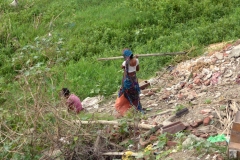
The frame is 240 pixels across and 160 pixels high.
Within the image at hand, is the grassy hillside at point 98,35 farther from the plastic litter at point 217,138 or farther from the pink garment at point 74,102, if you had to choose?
the plastic litter at point 217,138

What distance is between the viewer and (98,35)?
37.7 feet

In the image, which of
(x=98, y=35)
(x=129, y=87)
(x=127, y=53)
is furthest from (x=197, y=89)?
(x=98, y=35)

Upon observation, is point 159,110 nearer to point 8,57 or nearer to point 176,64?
point 176,64

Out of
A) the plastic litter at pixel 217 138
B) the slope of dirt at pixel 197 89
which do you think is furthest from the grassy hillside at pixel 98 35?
the plastic litter at pixel 217 138

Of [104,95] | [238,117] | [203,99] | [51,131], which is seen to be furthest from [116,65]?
[238,117]

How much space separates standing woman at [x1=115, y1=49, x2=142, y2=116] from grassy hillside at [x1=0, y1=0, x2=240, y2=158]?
5.02 ft

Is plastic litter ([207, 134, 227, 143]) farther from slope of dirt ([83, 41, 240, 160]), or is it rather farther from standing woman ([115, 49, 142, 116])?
standing woman ([115, 49, 142, 116])

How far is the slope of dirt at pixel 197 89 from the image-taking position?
21.1ft

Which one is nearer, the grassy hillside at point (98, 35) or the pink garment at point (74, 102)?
the pink garment at point (74, 102)

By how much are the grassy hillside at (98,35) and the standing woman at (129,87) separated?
153cm

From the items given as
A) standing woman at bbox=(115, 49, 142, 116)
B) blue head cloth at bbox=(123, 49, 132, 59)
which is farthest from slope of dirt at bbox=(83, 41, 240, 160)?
blue head cloth at bbox=(123, 49, 132, 59)

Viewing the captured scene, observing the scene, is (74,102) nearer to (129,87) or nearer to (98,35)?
(129,87)

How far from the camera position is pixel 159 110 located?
25.5 ft

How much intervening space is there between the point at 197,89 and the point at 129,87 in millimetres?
1319
